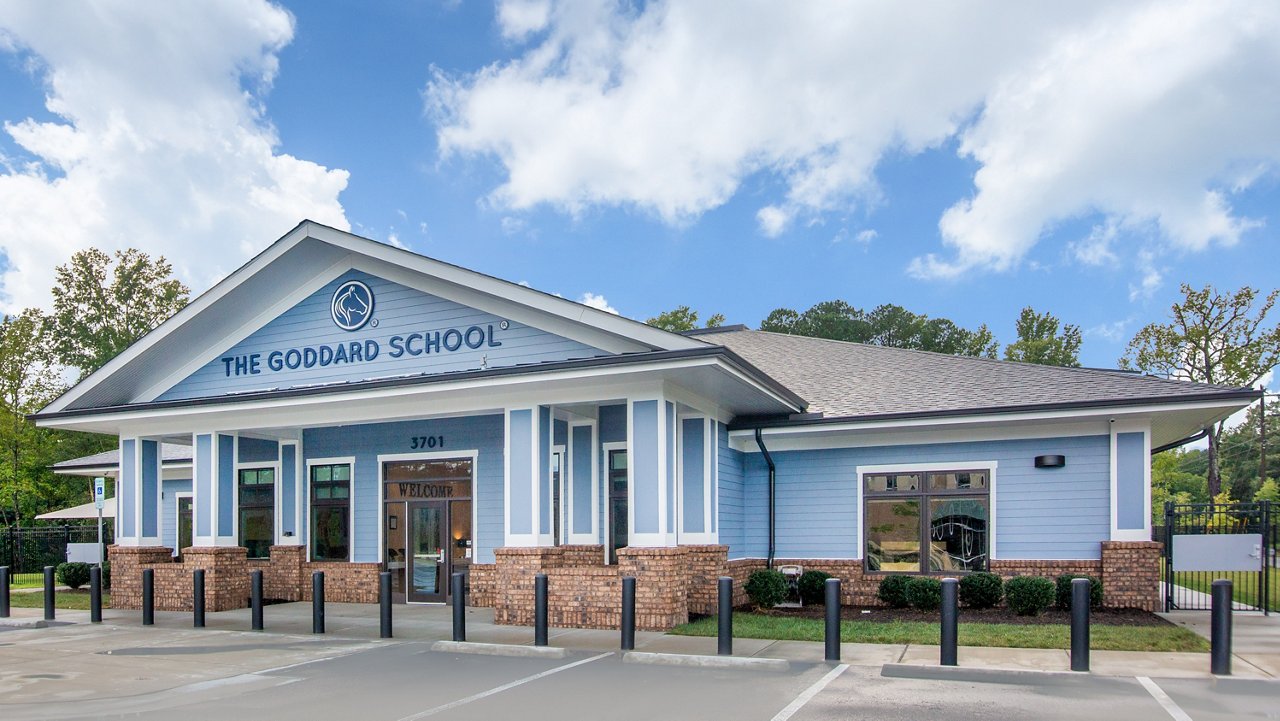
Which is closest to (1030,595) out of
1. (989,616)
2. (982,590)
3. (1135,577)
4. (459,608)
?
(989,616)

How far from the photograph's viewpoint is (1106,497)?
1552 centimetres

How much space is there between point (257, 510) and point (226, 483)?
271 cm

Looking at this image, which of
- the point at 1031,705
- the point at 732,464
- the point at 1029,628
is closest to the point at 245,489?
the point at 732,464

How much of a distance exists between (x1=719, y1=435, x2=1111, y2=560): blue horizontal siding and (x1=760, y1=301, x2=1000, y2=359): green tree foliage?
1577 inches

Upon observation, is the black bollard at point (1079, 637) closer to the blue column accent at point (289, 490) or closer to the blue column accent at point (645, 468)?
the blue column accent at point (645, 468)

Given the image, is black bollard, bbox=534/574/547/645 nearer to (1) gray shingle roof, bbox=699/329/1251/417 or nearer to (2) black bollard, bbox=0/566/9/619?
(1) gray shingle roof, bbox=699/329/1251/417

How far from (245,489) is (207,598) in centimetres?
360

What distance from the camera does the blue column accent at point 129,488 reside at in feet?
61.8

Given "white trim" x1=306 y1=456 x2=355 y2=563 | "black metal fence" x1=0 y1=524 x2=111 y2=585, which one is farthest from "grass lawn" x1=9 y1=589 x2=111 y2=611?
"black metal fence" x1=0 y1=524 x2=111 y2=585

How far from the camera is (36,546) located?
34.9 m

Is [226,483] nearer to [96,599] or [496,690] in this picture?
[96,599]

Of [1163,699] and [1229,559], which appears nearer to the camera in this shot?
[1163,699]

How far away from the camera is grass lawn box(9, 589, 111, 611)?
2022 cm

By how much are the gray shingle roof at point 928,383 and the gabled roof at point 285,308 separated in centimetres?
479
